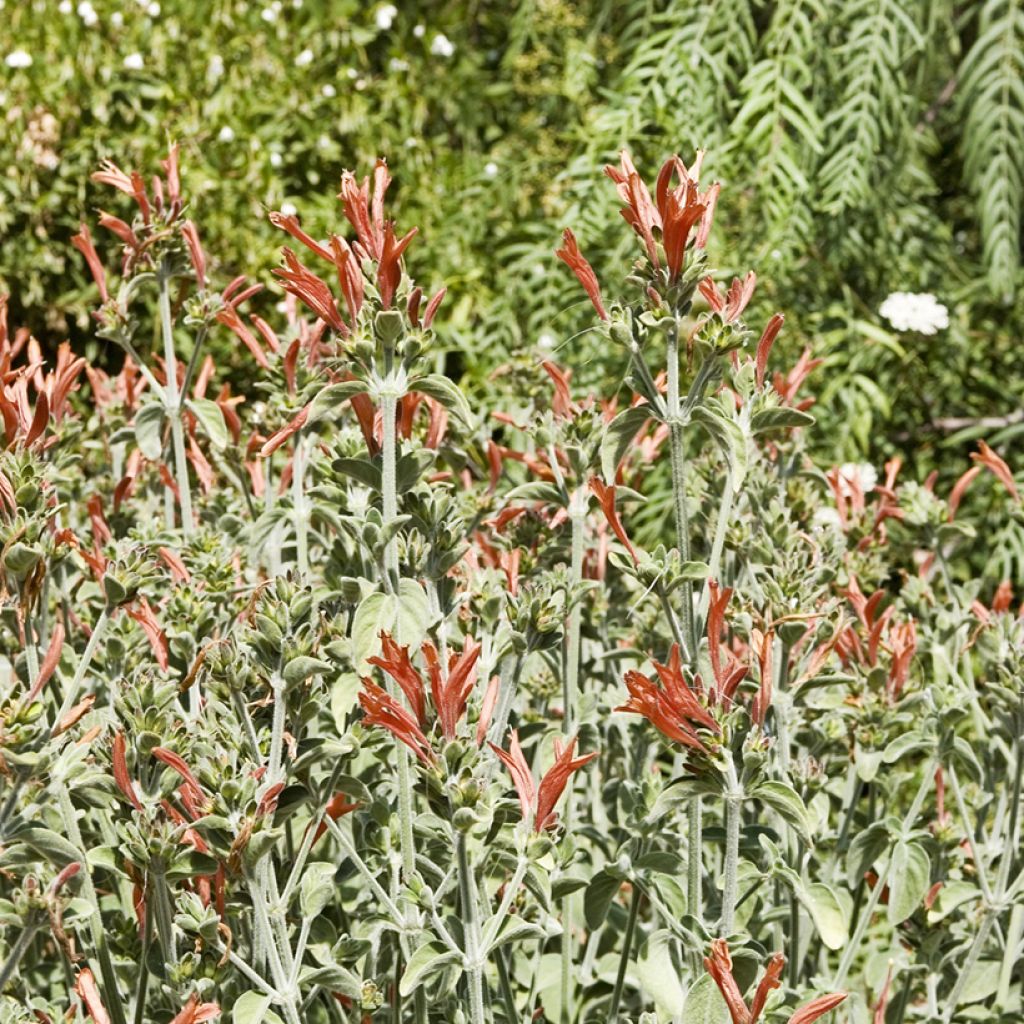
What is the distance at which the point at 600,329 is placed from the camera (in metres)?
1.17

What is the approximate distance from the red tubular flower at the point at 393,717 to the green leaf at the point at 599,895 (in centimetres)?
36

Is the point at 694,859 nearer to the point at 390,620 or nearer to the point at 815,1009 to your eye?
the point at 815,1009

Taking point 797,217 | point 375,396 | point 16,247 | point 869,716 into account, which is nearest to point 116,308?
point 375,396

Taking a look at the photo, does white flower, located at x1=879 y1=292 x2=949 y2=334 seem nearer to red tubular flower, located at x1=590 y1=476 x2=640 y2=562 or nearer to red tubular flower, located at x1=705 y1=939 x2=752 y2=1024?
red tubular flower, located at x1=590 y1=476 x2=640 y2=562

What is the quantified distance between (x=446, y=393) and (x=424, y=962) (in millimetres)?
469

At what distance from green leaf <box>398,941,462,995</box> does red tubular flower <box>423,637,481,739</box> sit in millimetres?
193

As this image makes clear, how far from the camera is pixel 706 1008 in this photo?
115cm

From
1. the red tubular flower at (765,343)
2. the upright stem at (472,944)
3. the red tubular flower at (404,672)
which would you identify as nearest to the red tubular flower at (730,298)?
the red tubular flower at (765,343)

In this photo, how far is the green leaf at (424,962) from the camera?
3.69 feet

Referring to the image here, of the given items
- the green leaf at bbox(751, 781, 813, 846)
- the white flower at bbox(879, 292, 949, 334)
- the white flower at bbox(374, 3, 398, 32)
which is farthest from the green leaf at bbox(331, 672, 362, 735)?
the white flower at bbox(374, 3, 398, 32)

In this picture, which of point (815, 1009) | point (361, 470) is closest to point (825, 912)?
point (815, 1009)

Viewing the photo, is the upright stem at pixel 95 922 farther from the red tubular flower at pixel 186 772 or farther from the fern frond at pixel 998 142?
the fern frond at pixel 998 142

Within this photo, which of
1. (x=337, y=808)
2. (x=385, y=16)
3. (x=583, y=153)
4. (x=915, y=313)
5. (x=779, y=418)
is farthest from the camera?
(x=385, y=16)

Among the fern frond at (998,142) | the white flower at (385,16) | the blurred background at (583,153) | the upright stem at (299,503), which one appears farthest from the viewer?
the white flower at (385,16)
